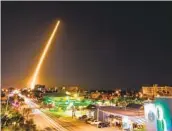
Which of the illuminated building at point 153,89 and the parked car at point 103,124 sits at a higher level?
the illuminated building at point 153,89

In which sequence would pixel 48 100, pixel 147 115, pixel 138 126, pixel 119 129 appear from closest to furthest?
1. pixel 147 115
2. pixel 138 126
3. pixel 119 129
4. pixel 48 100

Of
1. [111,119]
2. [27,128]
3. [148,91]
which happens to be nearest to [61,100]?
[111,119]

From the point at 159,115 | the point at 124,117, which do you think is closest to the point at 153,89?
the point at 124,117

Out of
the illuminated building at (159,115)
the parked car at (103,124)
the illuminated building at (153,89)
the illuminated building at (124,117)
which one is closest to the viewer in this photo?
the illuminated building at (159,115)

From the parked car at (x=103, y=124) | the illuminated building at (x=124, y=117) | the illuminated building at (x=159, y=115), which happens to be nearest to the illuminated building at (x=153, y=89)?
the illuminated building at (x=124, y=117)

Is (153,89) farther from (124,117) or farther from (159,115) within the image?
(159,115)

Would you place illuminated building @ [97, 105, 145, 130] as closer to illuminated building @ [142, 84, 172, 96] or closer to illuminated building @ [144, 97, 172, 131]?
illuminated building @ [144, 97, 172, 131]

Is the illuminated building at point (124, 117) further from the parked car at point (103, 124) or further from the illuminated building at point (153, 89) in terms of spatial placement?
the illuminated building at point (153, 89)

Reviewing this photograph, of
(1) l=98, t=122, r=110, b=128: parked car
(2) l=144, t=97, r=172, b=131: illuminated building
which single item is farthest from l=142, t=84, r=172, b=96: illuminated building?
(2) l=144, t=97, r=172, b=131: illuminated building

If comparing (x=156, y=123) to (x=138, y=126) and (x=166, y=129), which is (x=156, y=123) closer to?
(x=166, y=129)

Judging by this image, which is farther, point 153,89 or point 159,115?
point 153,89

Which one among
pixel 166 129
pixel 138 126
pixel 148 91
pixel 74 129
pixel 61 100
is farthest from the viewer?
pixel 148 91
